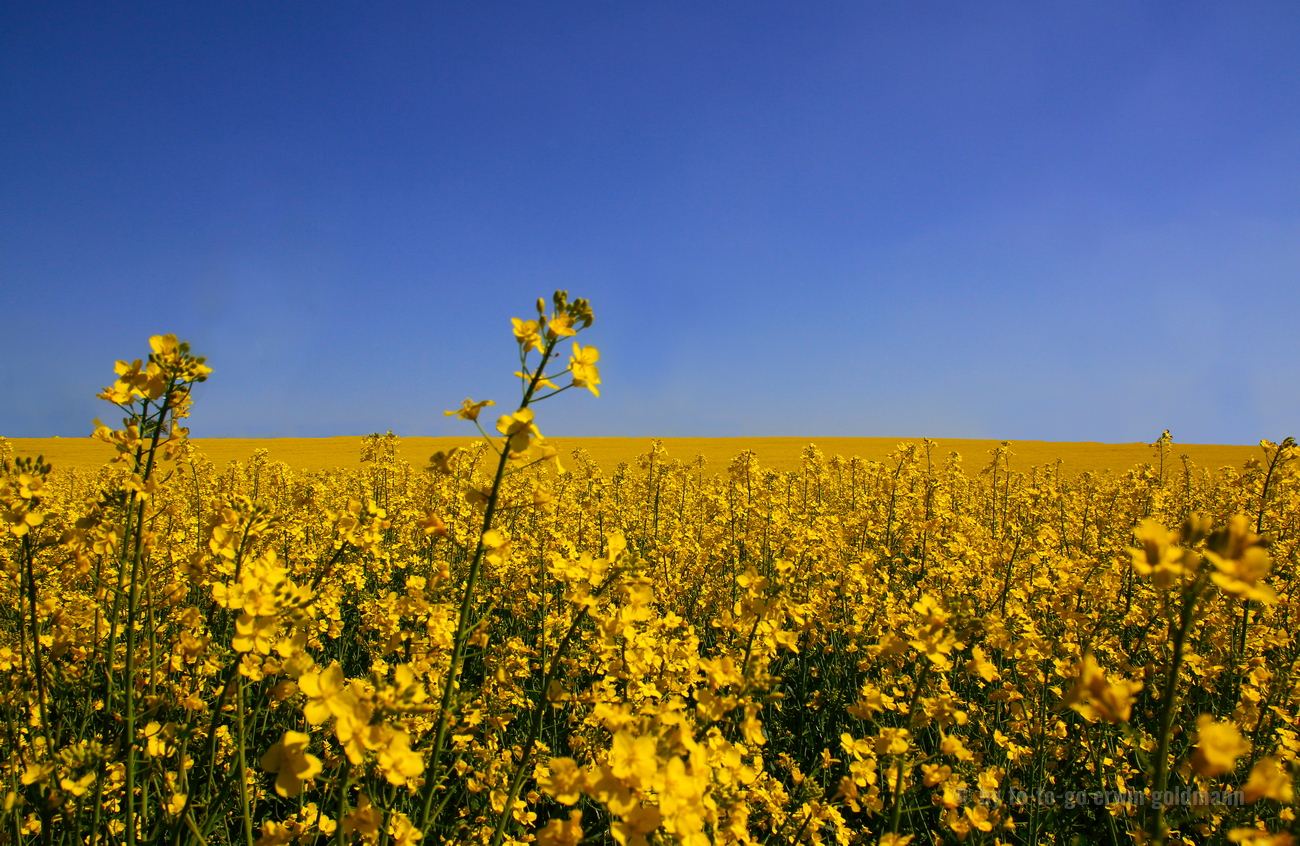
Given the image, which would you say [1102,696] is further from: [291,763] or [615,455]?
[615,455]

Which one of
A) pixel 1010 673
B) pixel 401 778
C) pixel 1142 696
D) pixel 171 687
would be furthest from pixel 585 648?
pixel 1142 696

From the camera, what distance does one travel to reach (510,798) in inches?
71.0

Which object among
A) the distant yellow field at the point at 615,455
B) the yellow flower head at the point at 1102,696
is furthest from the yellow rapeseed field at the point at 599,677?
the distant yellow field at the point at 615,455

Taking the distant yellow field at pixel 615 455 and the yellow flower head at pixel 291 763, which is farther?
the distant yellow field at pixel 615 455

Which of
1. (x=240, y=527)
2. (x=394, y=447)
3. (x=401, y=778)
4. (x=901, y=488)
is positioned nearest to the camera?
(x=401, y=778)

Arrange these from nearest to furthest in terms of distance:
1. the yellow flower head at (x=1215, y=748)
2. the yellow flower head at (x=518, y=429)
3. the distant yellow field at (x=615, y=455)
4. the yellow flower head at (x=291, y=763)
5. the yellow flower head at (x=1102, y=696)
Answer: the yellow flower head at (x=1215, y=748) → the yellow flower head at (x=1102, y=696) → the yellow flower head at (x=291, y=763) → the yellow flower head at (x=518, y=429) → the distant yellow field at (x=615, y=455)

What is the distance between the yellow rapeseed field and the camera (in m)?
1.58

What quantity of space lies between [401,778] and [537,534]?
6159 mm

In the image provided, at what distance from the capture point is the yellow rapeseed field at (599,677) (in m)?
1.58

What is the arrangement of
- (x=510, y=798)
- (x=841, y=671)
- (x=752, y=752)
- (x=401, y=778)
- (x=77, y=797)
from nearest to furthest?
(x=401, y=778) → (x=510, y=798) → (x=77, y=797) → (x=752, y=752) → (x=841, y=671)

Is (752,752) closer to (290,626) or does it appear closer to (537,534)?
(290,626)

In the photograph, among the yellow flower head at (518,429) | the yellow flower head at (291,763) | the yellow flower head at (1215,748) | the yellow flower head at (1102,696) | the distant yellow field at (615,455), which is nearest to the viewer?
the yellow flower head at (1215,748)

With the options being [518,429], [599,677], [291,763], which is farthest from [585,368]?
[599,677]

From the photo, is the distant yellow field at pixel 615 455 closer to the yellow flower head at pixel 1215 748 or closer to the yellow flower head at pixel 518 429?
the yellow flower head at pixel 518 429
